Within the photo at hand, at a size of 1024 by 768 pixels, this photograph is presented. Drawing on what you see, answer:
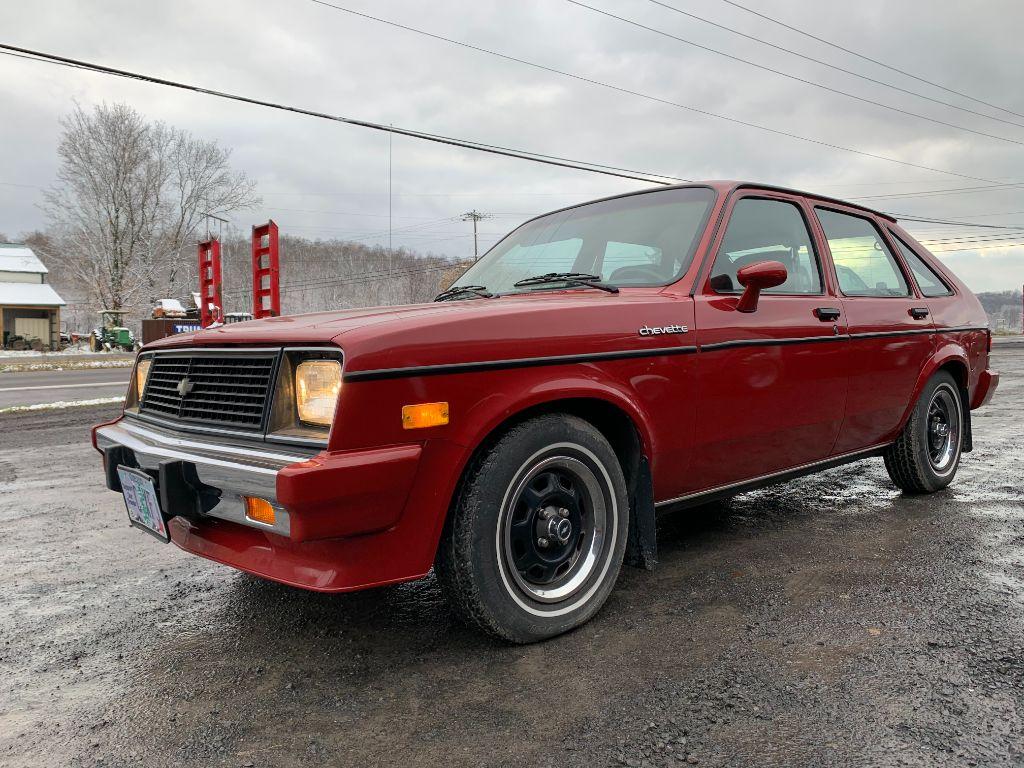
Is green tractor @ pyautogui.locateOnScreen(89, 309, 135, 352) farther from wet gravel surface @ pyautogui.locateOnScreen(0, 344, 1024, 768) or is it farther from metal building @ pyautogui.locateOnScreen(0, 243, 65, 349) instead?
wet gravel surface @ pyautogui.locateOnScreen(0, 344, 1024, 768)

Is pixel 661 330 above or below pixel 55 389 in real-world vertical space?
above

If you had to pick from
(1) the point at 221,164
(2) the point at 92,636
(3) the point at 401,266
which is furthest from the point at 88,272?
(2) the point at 92,636

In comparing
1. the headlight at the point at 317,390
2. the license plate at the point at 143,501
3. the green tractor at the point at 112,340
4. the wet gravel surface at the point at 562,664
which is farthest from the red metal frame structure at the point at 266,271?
the green tractor at the point at 112,340

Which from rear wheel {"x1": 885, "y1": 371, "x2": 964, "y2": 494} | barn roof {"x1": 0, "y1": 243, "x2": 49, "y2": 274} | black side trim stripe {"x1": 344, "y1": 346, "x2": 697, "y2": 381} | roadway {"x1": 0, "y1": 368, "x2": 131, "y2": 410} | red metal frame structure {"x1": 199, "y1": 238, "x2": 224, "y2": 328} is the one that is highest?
barn roof {"x1": 0, "y1": 243, "x2": 49, "y2": 274}

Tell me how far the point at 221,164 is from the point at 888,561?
48089 millimetres

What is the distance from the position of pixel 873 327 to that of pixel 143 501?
3.40 metres

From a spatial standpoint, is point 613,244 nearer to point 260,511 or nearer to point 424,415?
point 424,415

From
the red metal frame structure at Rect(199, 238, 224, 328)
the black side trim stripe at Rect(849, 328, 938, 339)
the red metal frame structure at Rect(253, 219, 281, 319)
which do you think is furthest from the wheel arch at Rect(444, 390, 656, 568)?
the red metal frame structure at Rect(199, 238, 224, 328)

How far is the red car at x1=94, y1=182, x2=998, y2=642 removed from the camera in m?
1.98

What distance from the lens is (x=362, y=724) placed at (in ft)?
6.06

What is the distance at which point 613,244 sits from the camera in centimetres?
321

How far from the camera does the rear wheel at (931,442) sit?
4004mm

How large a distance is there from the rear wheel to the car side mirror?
1743 millimetres

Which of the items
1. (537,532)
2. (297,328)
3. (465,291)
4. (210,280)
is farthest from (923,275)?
(210,280)
